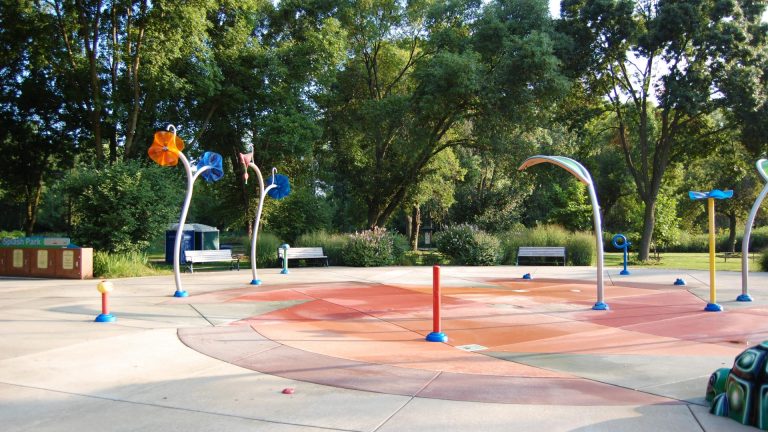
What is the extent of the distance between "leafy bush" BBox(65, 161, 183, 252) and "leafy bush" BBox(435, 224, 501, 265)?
11.8 metres

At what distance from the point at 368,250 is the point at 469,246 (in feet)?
14.1

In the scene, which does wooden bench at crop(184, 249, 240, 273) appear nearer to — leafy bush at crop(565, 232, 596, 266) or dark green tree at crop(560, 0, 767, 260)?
leafy bush at crop(565, 232, 596, 266)

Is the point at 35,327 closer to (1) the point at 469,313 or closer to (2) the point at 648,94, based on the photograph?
(1) the point at 469,313

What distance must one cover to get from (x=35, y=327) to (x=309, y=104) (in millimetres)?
20726

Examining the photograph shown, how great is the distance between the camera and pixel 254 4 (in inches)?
1022

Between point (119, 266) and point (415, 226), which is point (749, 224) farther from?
point (415, 226)

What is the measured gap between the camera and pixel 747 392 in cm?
476

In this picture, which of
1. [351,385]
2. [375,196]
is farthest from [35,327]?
[375,196]

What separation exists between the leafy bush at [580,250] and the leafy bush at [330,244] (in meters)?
9.77

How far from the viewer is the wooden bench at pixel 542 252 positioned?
24.2 meters

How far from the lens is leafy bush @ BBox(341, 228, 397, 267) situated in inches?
938

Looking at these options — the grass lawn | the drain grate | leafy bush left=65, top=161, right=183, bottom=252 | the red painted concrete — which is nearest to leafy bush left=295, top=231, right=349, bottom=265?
leafy bush left=65, top=161, right=183, bottom=252

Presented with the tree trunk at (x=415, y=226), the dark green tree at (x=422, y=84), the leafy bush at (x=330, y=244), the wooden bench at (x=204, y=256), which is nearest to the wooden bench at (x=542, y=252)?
the dark green tree at (x=422, y=84)

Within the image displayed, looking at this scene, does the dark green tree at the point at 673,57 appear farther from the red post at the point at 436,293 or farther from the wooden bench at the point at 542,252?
the red post at the point at 436,293
